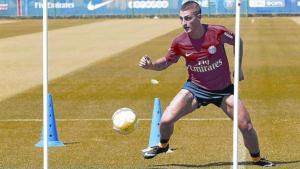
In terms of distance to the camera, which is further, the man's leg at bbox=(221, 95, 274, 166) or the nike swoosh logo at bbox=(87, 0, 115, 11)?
the nike swoosh logo at bbox=(87, 0, 115, 11)

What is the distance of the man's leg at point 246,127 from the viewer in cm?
994

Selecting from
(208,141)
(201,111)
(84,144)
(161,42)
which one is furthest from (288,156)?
(161,42)

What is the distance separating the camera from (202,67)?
10062 mm

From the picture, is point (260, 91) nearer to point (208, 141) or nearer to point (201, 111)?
point (201, 111)

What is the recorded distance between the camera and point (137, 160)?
11.0 meters

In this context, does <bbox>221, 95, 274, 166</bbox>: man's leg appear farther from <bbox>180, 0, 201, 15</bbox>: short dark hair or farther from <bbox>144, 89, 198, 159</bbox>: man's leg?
<bbox>180, 0, 201, 15</bbox>: short dark hair

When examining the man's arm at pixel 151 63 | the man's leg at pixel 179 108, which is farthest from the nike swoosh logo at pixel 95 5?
the man's leg at pixel 179 108

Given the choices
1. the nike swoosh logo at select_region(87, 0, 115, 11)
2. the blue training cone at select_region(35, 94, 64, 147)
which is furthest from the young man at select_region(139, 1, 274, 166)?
the nike swoosh logo at select_region(87, 0, 115, 11)

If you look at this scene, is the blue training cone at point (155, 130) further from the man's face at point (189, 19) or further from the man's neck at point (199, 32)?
the man's face at point (189, 19)

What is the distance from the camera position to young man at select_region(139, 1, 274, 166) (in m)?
9.94

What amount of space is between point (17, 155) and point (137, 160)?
66.2 inches

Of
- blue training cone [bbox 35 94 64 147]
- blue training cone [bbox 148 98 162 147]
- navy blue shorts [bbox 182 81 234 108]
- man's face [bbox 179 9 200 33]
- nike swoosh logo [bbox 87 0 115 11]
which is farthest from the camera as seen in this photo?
nike swoosh logo [bbox 87 0 115 11]

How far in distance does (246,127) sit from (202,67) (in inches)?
33.9

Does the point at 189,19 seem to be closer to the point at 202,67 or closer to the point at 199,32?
the point at 199,32
